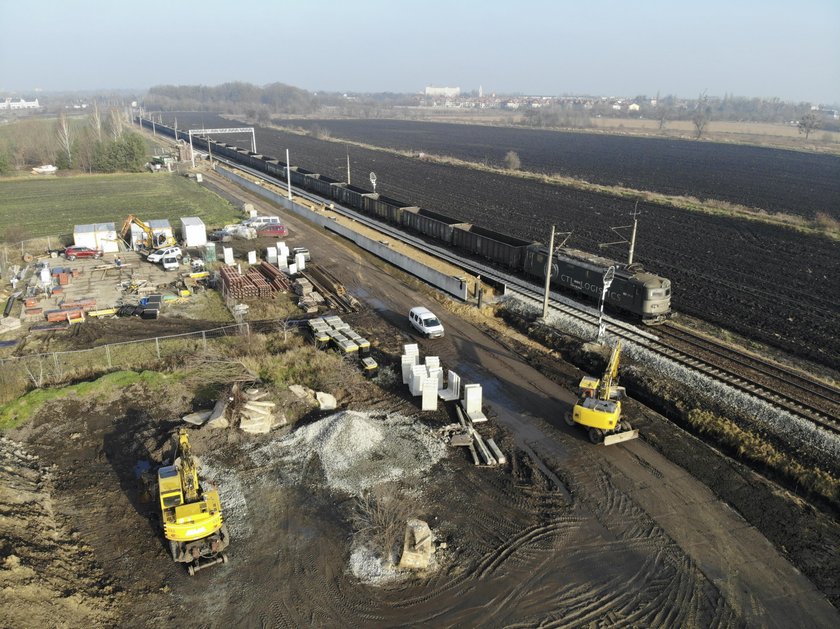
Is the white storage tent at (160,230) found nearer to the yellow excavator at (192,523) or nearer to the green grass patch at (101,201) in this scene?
the green grass patch at (101,201)

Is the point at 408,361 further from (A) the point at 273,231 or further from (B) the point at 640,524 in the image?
(A) the point at 273,231

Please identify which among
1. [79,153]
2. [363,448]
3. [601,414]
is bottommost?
[363,448]

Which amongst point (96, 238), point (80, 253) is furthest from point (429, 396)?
point (96, 238)

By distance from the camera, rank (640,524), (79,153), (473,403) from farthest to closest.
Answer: (79,153)
(473,403)
(640,524)

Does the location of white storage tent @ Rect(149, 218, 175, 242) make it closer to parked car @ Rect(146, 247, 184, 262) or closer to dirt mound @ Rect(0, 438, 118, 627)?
parked car @ Rect(146, 247, 184, 262)

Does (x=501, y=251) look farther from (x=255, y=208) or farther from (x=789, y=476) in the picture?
(x=255, y=208)
